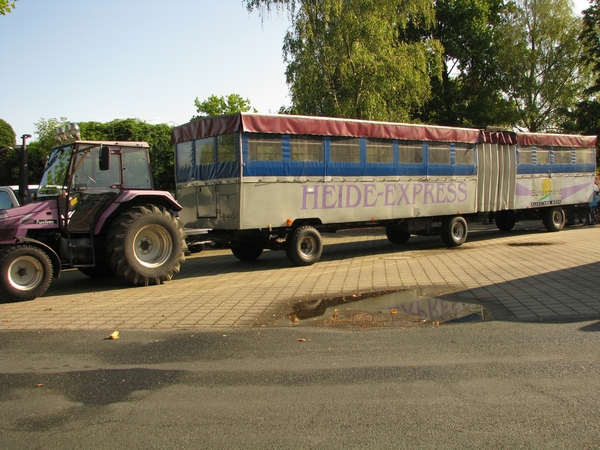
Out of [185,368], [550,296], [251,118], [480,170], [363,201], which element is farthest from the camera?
[480,170]

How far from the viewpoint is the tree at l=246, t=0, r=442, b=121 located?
22.2m

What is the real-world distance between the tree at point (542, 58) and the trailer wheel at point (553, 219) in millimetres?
18068

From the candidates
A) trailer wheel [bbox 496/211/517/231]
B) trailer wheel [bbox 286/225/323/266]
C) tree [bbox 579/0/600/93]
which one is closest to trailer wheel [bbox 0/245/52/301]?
trailer wheel [bbox 286/225/323/266]

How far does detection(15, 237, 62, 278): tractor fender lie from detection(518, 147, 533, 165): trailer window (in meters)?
14.3

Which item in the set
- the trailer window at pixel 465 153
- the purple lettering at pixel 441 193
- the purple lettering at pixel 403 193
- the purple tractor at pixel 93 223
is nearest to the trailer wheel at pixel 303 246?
the purple tractor at pixel 93 223

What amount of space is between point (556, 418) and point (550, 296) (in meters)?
4.45

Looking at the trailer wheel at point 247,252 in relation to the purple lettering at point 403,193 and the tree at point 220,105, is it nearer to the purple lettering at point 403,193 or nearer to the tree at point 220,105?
the purple lettering at point 403,193

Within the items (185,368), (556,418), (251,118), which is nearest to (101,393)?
(185,368)

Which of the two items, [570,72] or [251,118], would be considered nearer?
[251,118]

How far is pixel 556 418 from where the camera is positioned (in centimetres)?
388

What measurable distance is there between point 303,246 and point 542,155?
34.5 ft

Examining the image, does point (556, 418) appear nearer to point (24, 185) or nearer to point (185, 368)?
point (185, 368)

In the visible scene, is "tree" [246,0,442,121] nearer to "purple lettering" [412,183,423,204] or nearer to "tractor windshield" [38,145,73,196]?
"purple lettering" [412,183,423,204]

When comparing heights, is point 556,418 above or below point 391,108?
below
